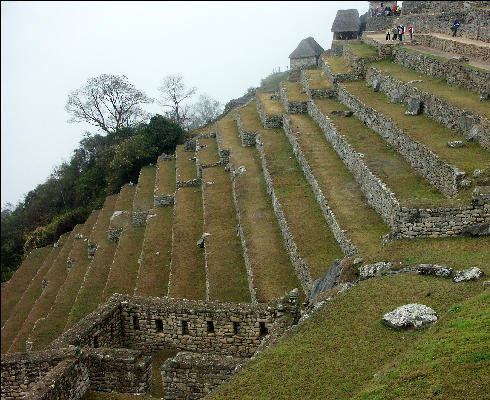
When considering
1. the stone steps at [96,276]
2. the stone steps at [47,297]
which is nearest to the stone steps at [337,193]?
the stone steps at [96,276]

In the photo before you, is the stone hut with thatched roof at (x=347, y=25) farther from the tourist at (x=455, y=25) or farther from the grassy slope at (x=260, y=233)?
the grassy slope at (x=260, y=233)

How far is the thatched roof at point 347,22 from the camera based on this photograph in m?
51.5

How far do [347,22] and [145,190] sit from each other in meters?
31.0

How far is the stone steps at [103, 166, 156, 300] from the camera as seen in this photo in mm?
22031

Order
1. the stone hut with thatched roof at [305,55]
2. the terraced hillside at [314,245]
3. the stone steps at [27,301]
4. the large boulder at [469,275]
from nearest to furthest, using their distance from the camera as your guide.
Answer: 1. the terraced hillside at [314,245]
2. the large boulder at [469,275]
3. the stone steps at [27,301]
4. the stone hut with thatched roof at [305,55]

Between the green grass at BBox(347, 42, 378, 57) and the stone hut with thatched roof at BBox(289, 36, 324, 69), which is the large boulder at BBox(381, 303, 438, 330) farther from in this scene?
the stone hut with thatched roof at BBox(289, 36, 324, 69)

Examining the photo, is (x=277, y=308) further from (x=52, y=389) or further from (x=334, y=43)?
(x=334, y=43)

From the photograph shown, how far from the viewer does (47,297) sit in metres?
25.9

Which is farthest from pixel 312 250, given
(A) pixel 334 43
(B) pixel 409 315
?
(A) pixel 334 43

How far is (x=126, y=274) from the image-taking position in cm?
2291

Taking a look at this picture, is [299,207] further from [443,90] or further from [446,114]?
[443,90]

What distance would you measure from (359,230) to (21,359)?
410 inches

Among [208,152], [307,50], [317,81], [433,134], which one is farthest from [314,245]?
[307,50]

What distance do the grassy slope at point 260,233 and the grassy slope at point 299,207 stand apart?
36.2 inches
